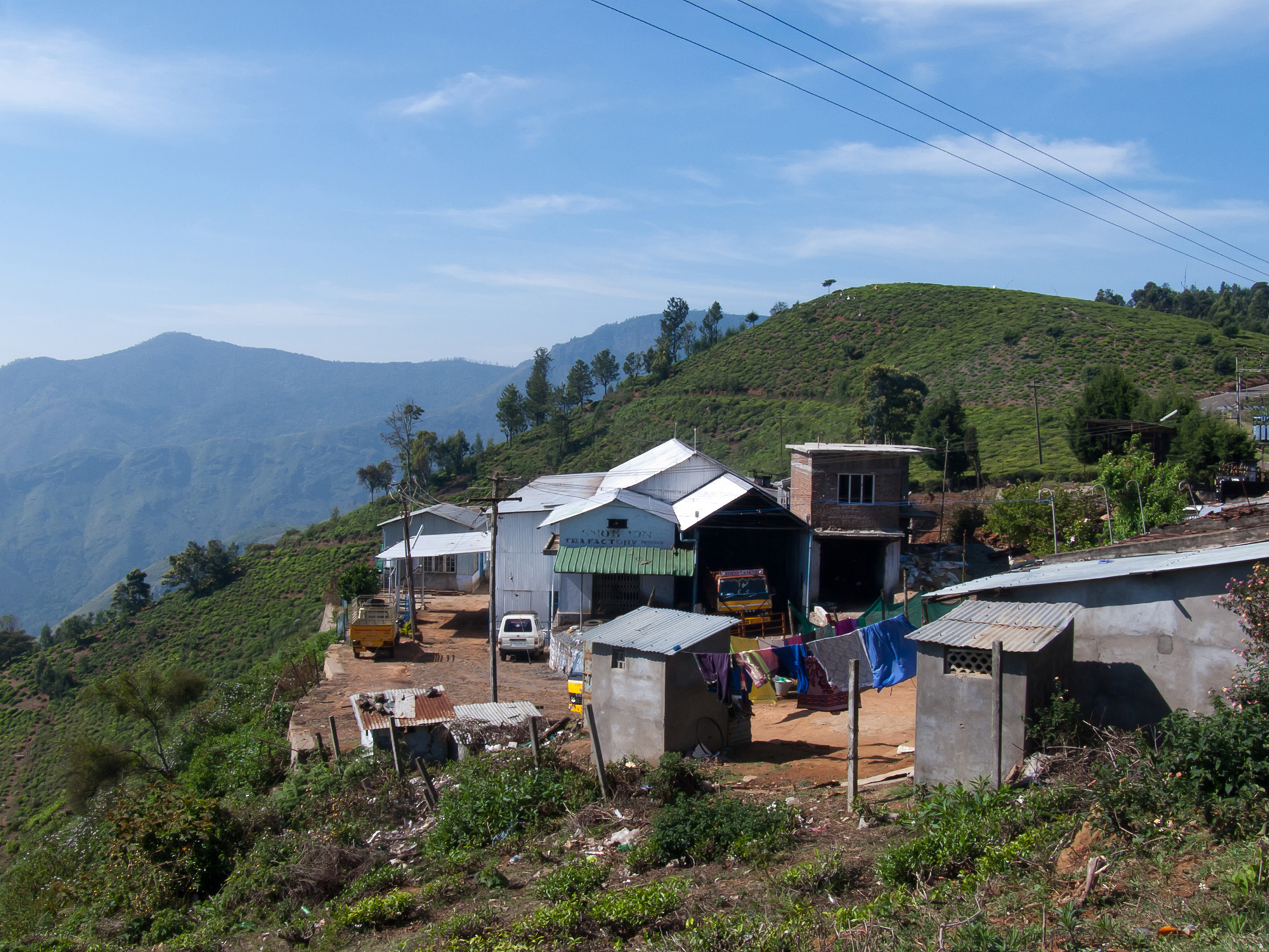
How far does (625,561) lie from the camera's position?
27422 millimetres

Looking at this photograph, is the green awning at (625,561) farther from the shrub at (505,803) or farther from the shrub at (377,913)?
the shrub at (377,913)

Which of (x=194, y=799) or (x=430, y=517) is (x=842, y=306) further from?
(x=194, y=799)

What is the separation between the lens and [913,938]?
5969 millimetres

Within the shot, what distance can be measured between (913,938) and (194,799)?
11.8 m

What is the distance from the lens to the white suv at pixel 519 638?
2581cm

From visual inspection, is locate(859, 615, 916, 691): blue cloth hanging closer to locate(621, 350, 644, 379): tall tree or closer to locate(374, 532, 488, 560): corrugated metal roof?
locate(374, 532, 488, 560): corrugated metal roof

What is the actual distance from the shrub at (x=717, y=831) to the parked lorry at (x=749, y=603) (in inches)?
605

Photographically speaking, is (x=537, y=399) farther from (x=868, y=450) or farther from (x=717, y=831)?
(x=717, y=831)

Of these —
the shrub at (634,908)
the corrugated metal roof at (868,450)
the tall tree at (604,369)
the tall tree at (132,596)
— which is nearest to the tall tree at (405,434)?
the tall tree at (132,596)

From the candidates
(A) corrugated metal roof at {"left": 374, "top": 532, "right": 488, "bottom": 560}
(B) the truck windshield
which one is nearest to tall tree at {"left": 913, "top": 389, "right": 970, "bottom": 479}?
(B) the truck windshield

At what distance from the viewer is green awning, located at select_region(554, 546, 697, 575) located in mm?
27094

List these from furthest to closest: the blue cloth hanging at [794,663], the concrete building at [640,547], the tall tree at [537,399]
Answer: the tall tree at [537,399] < the concrete building at [640,547] < the blue cloth hanging at [794,663]

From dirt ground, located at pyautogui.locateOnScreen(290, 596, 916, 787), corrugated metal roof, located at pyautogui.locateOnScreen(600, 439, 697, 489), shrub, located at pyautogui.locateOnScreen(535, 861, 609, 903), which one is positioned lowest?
dirt ground, located at pyautogui.locateOnScreen(290, 596, 916, 787)

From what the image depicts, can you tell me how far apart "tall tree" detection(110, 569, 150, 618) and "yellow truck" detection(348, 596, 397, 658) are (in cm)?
4255
